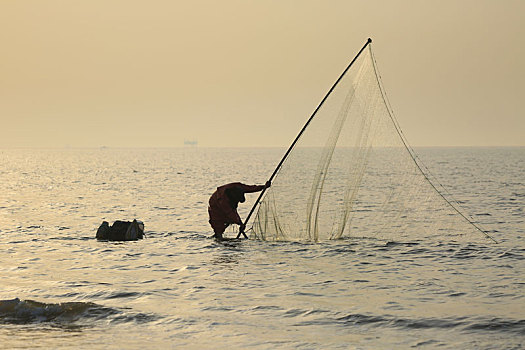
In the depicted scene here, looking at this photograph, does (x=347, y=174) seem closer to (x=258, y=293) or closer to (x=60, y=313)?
(x=258, y=293)

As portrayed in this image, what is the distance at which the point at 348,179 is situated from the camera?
58.9ft

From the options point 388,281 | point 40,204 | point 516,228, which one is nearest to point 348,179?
point 388,281

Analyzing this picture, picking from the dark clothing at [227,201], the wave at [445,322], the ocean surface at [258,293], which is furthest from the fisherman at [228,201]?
the wave at [445,322]

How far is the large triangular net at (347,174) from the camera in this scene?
57.2ft

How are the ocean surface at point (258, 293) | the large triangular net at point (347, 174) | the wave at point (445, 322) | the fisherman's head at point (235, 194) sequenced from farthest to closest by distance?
the fisherman's head at point (235, 194) < the large triangular net at point (347, 174) < the wave at point (445, 322) < the ocean surface at point (258, 293)

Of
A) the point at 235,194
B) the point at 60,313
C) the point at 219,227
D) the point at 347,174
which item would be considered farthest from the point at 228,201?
the point at 60,313

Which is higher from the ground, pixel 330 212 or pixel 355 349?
pixel 330 212

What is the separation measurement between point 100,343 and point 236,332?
2.04m

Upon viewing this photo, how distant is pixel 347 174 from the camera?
58.9 feet

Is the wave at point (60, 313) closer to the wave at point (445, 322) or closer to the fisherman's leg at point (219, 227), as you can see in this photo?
the wave at point (445, 322)

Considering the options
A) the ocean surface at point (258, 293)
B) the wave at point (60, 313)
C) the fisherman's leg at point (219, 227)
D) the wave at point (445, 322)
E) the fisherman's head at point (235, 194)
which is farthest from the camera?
the fisherman's leg at point (219, 227)

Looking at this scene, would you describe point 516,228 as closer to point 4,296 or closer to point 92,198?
point 4,296

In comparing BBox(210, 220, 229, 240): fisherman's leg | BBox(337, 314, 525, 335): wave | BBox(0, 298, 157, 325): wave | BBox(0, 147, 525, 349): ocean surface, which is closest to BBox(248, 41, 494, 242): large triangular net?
BBox(0, 147, 525, 349): ocean surface

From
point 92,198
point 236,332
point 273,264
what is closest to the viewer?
point 236,332
